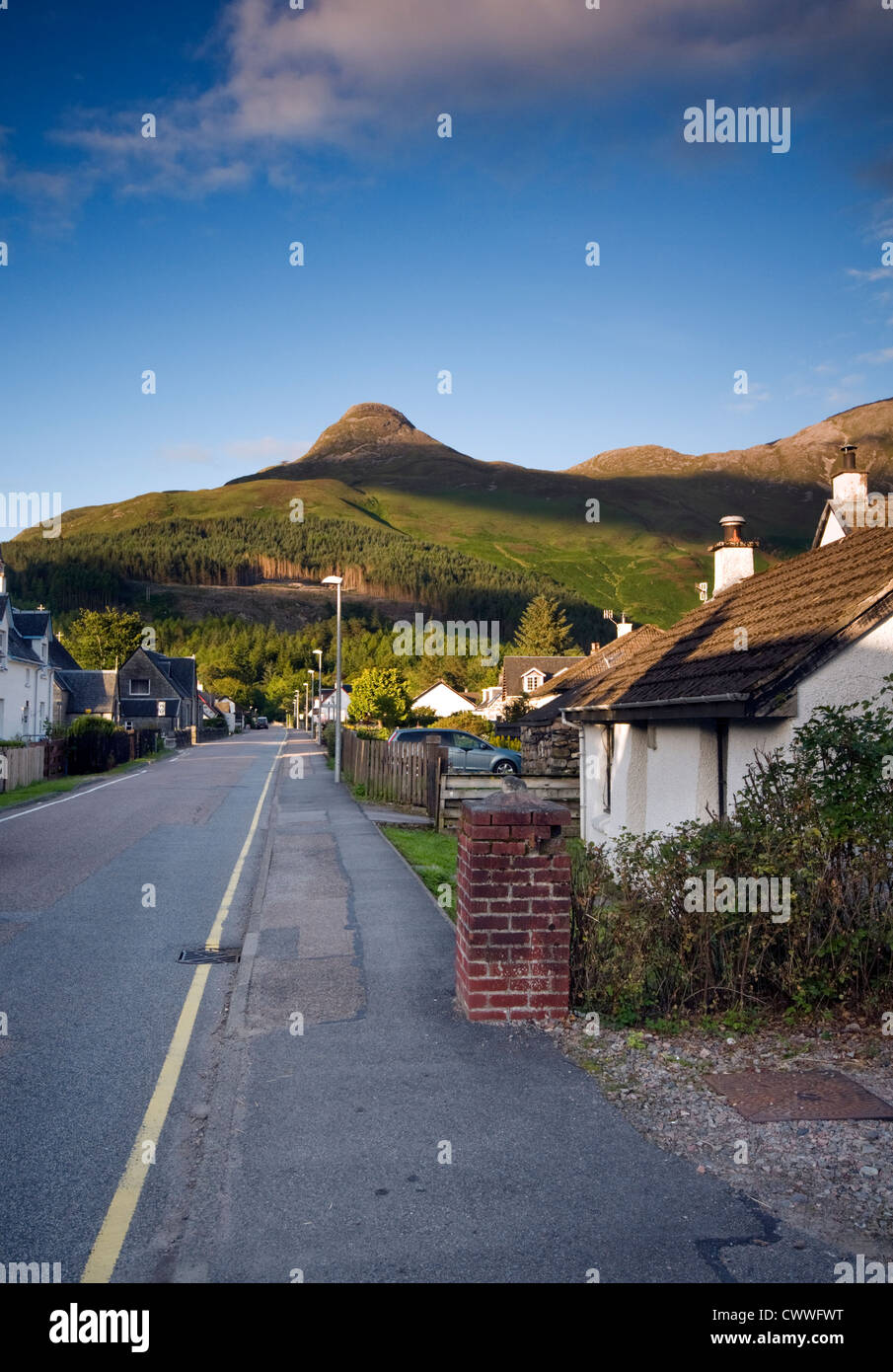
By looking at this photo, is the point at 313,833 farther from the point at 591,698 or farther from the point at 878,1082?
the point at 878,1082

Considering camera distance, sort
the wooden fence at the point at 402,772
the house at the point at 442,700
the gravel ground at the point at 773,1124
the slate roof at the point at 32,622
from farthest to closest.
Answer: the house at the point at 442,700 → the slate roof at the point at 32,622 → the wooden fence at the point at 402,772 → the gravel ground at the point at 773,1124

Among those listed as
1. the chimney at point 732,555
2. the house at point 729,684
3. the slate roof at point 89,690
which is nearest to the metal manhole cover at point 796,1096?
the house at point 729,684

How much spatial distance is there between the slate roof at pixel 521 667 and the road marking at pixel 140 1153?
6630cm

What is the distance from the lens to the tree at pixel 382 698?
50469mm

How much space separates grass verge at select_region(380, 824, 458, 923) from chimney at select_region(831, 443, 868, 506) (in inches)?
357

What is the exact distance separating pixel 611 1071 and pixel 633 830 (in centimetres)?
861

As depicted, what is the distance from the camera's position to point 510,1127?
504 centimetres

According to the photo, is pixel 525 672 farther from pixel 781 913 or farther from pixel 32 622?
pixel 781 913

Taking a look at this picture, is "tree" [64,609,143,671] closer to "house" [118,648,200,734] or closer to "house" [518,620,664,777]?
"house" [118,648,200,734]

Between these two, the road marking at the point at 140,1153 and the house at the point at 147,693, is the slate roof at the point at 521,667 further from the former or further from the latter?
the road marking at the point at 140,1153

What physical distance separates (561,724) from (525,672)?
52992 mm

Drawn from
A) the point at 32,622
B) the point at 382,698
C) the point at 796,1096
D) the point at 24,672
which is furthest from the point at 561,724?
the point at 32,622

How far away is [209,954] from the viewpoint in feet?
30.6
